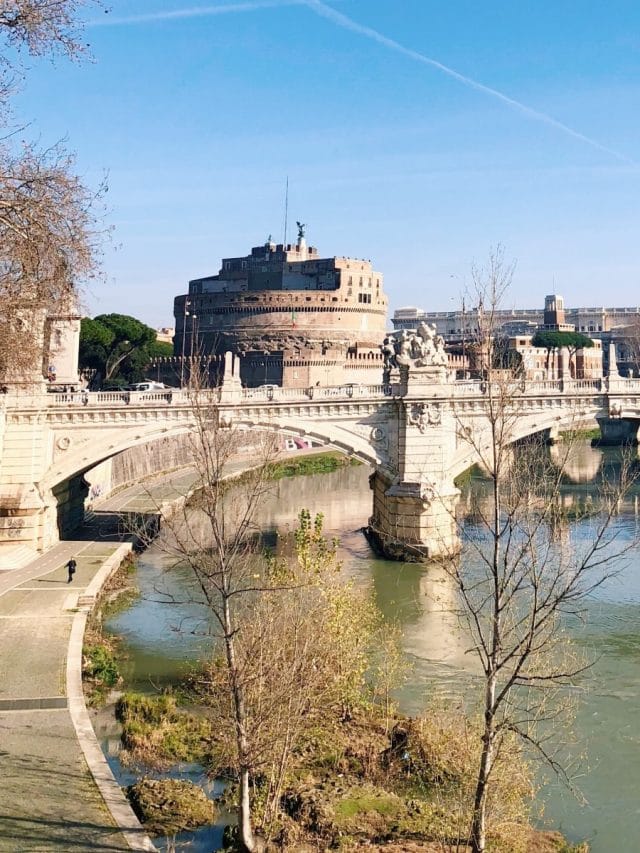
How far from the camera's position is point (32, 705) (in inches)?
591

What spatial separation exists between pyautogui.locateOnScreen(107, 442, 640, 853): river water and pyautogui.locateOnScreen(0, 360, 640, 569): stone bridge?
246 centimetres

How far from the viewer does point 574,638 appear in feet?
71.3

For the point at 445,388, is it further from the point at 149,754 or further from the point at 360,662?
the point at 149,754

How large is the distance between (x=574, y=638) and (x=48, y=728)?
12.2 metres

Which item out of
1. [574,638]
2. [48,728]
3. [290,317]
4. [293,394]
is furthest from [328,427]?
[290,317]

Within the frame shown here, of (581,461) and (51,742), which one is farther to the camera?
(581,461)

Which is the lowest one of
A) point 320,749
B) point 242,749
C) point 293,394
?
point 320,749

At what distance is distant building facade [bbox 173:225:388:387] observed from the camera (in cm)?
8094

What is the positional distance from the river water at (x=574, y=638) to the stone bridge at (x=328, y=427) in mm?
2457

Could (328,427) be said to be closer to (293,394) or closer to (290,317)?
(293,394)

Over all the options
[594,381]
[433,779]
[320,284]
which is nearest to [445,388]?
[594,381]

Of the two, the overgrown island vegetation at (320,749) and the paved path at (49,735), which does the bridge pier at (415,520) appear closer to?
the paved path at (49,735)

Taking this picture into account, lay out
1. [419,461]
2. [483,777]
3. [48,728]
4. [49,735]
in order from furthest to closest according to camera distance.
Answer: [419,461]
[48,728]
[49,735]
[483,777]

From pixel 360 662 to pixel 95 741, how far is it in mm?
4552
